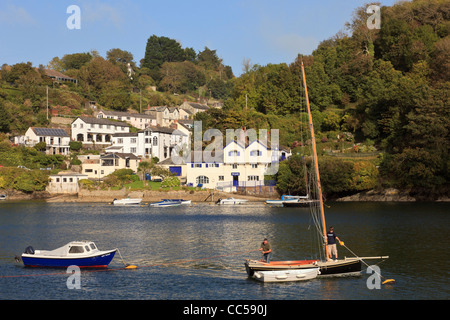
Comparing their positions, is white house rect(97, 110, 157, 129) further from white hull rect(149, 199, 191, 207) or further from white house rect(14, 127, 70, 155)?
white hull rect(149, 199, 191, 207)

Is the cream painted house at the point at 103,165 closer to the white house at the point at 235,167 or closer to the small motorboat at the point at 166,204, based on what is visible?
the white house at the point at 235,167

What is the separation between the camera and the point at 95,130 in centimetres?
14050

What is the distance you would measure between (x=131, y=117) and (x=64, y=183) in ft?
164

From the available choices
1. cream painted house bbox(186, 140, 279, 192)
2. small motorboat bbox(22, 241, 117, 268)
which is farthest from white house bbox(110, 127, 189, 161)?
small motorboat bbox(22, 241, 117, 268)

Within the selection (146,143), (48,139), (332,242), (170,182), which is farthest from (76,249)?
(48,139)

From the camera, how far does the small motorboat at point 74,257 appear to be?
133 ft

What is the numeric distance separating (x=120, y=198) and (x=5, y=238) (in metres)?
47.4

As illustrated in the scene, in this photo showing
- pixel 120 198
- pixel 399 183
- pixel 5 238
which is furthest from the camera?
pixel 120 198

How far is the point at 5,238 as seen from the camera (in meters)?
57.7

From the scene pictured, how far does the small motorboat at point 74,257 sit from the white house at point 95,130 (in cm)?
10058

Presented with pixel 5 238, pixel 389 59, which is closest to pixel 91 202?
pixel 5 238

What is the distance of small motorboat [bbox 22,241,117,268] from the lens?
4050 cm

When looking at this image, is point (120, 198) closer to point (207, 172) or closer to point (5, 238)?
point (207, 172)

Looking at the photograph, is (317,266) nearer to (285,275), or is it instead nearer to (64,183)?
(285,275)
